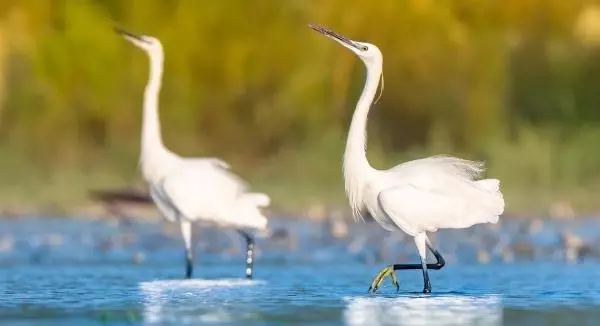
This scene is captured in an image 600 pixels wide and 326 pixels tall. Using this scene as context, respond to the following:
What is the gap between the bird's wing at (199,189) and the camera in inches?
590

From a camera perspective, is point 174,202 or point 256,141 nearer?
point 174,202

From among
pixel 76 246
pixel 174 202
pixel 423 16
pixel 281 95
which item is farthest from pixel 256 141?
pixel 174 202

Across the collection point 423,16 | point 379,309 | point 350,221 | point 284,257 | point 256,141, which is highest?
point 423,16

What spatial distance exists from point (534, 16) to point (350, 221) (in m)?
7.75

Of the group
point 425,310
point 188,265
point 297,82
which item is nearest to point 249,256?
point 188,265

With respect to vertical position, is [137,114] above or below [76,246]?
above

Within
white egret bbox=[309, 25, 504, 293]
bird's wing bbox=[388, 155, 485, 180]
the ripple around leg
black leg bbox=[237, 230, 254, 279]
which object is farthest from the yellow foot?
black leg bbox=[237, 230, 254, 279]

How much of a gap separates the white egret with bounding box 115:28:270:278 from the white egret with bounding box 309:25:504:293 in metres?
2.30

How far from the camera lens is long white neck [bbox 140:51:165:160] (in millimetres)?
Result: 15438

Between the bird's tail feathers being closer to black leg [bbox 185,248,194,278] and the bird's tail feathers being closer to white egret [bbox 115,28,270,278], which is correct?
white egret [bbox 115,28,270,278]

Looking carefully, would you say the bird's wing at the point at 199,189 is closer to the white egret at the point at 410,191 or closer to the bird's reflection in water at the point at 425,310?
the white egret at the point at 410,191

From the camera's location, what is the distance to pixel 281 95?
92.1 ft

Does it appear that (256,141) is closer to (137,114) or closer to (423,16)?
(137,114)

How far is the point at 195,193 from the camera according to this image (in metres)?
15.0
